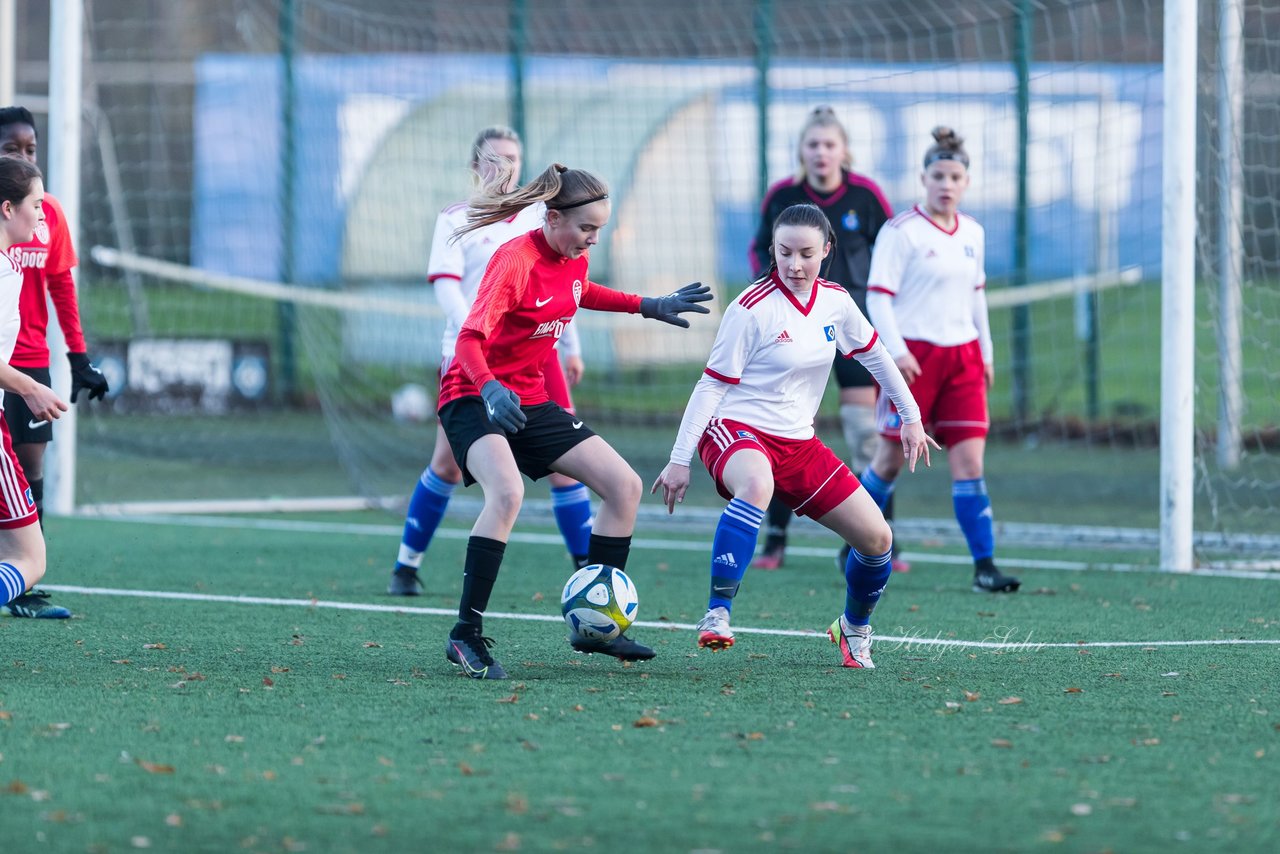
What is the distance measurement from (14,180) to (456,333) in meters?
2.20

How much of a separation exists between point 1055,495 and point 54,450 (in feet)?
21.8

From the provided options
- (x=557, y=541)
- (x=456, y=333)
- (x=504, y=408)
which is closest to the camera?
(x=504, y=408)

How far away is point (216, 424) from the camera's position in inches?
588

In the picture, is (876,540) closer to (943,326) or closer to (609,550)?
(609,550)

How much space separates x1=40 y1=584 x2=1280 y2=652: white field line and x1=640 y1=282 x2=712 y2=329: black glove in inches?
55.3

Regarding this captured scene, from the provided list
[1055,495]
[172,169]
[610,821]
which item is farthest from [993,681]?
[172,169]

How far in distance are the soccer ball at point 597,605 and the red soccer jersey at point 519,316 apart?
23.6 inches

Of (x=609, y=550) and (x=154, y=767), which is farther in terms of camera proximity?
(x=609, y=550)

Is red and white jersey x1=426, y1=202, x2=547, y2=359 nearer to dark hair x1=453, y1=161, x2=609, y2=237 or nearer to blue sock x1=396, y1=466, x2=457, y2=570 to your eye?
blue sock x1=396, y1=466, x2=457, y2=570

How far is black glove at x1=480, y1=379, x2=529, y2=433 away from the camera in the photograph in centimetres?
507

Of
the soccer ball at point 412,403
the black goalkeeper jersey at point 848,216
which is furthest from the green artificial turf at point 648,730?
the soccer ball at point 412,403

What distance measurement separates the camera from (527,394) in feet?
18.3

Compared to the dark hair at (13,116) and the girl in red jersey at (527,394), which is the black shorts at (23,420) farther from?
the girl in red jersey at (527,394)

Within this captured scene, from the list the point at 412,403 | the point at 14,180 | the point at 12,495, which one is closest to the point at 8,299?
the point at 14,180
